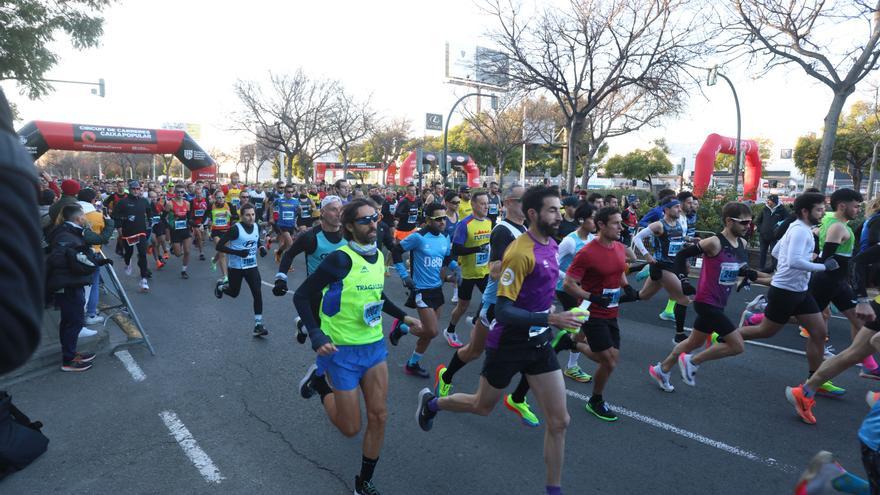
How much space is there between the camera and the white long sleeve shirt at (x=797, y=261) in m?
5.17

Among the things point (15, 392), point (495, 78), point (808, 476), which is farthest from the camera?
point (495, 78)

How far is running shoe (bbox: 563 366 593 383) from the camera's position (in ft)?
19.2

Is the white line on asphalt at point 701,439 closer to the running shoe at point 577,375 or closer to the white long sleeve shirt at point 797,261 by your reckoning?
the running shoe at point 577,375

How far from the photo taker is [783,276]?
17.5 ft

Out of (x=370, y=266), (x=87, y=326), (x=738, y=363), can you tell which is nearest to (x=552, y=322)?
(x=370, y=266)

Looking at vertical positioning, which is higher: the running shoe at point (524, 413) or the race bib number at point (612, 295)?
the race bib number at point (612, 295)

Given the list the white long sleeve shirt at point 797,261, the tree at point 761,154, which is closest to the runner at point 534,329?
the white long sleeve shirt at point 797,261

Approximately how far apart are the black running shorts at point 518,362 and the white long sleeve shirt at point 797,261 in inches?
126

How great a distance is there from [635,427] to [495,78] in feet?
53.2

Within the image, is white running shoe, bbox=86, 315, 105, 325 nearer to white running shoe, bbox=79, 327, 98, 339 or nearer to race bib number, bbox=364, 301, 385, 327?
white running shoe, bbox=79, 327, 98, 339

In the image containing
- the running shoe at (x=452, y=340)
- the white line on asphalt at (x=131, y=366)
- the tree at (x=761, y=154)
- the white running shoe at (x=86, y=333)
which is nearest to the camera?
the white line on asphalt at (x=131, y=366)

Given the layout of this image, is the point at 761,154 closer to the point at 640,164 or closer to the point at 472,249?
the point at 640,164

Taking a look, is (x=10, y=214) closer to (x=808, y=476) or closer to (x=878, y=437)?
(x=808, y=476)

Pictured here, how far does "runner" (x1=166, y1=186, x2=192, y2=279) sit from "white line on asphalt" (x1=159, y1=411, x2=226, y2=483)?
7.87 meters
